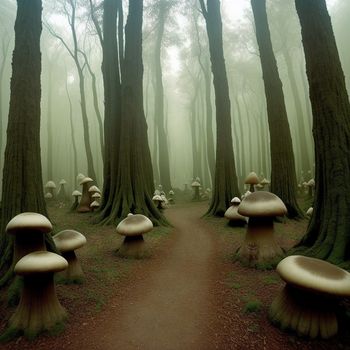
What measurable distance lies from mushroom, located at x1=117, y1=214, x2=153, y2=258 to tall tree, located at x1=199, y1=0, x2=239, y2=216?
17.4 feet

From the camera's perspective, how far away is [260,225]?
18.1ft

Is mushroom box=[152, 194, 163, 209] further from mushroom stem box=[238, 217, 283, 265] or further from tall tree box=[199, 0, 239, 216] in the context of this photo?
mushroom stem box=[238, 217, 283, 265]

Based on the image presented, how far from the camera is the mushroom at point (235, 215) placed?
8.72 metres

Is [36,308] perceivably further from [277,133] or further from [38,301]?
[277,133]

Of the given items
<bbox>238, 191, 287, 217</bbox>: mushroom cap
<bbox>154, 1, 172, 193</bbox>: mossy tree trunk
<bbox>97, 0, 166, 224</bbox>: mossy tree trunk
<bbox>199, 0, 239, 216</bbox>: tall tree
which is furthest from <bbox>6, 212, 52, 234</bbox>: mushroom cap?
<bbox>154, 1, 172, 193</bbox>: mossy tree trunk

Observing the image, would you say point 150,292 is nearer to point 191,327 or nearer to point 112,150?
point 191,327

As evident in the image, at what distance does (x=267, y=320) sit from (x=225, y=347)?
2.32ft

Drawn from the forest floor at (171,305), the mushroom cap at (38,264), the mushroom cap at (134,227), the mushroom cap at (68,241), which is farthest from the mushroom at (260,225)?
the mushroom cap at (38,264)

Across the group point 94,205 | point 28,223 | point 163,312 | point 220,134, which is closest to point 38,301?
point 28,223

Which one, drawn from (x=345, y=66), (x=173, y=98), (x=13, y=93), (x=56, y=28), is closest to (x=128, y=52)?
(x=13, y=93)

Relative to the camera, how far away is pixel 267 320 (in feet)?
11.3

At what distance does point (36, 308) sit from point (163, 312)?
5.41ft

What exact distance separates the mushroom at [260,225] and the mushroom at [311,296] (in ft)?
6.09

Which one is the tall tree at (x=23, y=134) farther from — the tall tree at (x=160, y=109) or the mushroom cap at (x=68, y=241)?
the tall tree at (x=160, y=109)
